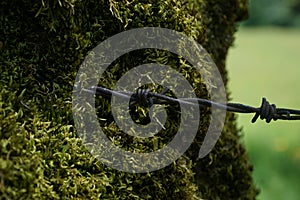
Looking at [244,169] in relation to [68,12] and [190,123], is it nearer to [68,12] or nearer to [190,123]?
[190,123]

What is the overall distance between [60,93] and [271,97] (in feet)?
29.8

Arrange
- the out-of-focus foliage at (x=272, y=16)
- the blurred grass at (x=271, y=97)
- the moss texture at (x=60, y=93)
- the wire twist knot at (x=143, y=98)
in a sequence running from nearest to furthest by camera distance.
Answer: the moss texture at (x=60, y=93) < the wire twist knot at (x=143, y=98) < the blurred grass at (x=271, y=97) < the out-of-focus foliage at (x=272, y=16)

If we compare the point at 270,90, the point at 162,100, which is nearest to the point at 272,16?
the point at 270,90

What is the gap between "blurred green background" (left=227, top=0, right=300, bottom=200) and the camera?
5004mm

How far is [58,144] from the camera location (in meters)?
1.13

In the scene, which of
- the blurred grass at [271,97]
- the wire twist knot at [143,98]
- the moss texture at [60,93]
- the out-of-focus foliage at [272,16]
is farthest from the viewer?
the out-of-focus foliage at [272,16]

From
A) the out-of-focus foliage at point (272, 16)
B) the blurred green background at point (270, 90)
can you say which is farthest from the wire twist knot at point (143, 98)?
the out-of-focus foliage at point (272, 16)

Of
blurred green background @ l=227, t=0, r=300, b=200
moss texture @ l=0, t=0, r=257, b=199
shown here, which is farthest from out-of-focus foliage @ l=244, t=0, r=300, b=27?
moss texture @ l=0, t=0, r=257, b=199

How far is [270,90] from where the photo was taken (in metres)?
10.9

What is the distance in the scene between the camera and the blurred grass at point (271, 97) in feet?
16.3

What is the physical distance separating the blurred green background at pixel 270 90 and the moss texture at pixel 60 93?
0.68 metres

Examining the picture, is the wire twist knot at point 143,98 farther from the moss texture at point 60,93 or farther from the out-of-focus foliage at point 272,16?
the out-of-focus foliage at point 272,16

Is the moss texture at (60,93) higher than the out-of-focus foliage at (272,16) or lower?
lower

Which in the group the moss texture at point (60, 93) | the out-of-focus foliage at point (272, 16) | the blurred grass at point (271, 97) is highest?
the out-of-focus foliage at point (272, 16)
